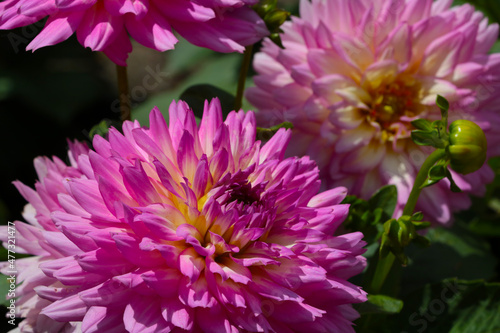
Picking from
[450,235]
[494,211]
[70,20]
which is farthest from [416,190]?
[494,211]

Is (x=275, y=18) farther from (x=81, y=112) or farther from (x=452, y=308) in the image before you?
(x=81, y=112)

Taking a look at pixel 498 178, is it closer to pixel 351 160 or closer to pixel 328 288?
pixel 351 160

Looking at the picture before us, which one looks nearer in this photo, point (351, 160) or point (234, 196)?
point (234, 196)

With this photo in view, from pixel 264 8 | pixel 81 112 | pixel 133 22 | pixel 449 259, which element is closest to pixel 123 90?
pixel 133 22

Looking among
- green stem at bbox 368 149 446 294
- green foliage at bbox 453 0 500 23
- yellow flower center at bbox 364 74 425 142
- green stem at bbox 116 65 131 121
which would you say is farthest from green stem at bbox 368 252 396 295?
green foliage at bbox 453 0 500 23

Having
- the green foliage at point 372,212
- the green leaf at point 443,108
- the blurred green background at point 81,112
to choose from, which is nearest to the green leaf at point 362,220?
the green foliage at point 372,212

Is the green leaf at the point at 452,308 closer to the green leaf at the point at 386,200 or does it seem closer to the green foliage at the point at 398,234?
the green leaf at the point at 386,200

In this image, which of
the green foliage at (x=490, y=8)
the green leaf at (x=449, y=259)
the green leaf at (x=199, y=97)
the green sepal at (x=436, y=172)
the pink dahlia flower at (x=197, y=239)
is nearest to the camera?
the pink dahlia flower at (x=197, y=239)
